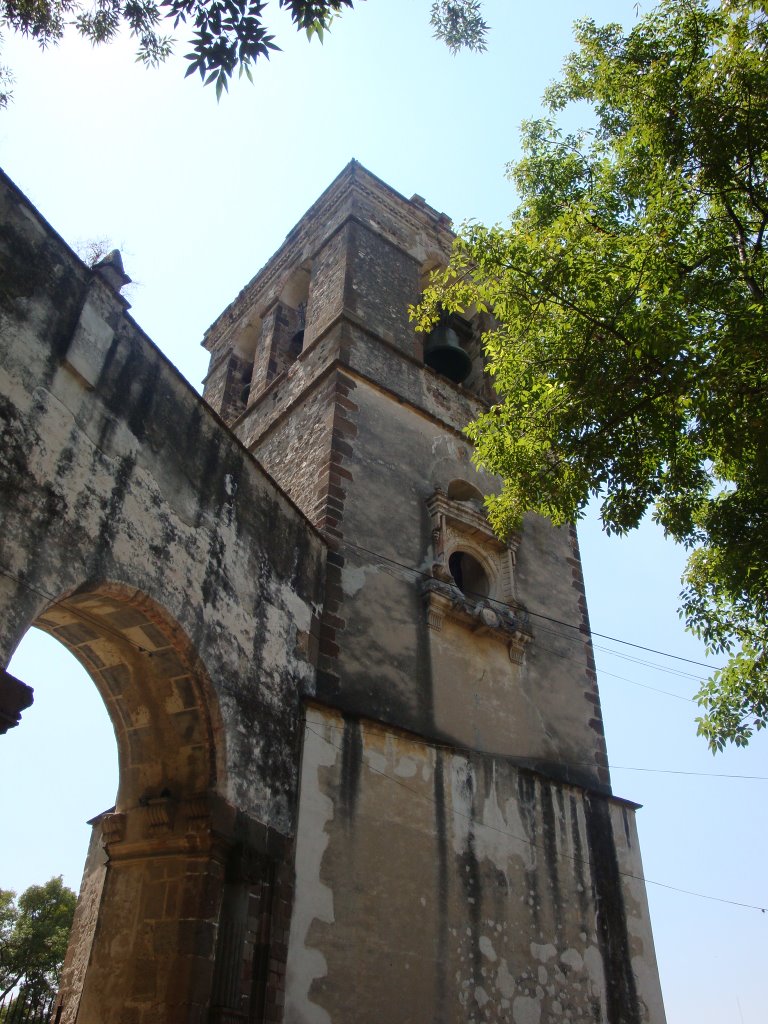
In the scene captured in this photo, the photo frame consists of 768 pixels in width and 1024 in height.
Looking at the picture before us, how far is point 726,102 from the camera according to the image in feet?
23.5

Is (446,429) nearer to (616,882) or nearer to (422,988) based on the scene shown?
(616,882)

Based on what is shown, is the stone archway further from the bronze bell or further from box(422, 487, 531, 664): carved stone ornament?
the bronze bell

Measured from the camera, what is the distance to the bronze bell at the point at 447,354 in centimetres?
1285

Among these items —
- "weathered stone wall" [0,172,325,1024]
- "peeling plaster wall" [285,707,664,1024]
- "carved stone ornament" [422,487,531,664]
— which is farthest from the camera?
"carved stone ornament" [422,487,531,664]

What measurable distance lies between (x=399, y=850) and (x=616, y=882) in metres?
3.05

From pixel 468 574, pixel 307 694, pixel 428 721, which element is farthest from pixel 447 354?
pixel 307 694

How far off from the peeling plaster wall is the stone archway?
3.19ft

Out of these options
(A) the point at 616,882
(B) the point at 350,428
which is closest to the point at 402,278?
(B) the point at 350,428

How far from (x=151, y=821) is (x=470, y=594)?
5201 mm

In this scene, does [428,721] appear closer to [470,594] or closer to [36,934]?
[470,594]

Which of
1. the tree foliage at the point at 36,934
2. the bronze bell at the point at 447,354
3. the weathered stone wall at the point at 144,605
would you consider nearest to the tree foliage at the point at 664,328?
the weathered stone wall at the point at 144,605

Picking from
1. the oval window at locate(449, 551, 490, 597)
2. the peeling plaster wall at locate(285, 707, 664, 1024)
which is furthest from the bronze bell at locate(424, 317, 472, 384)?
the peeling plaster wall at locate(285, 707, 664, 1024)

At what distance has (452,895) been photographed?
7.82 metres

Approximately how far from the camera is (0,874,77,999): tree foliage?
18.4 m
